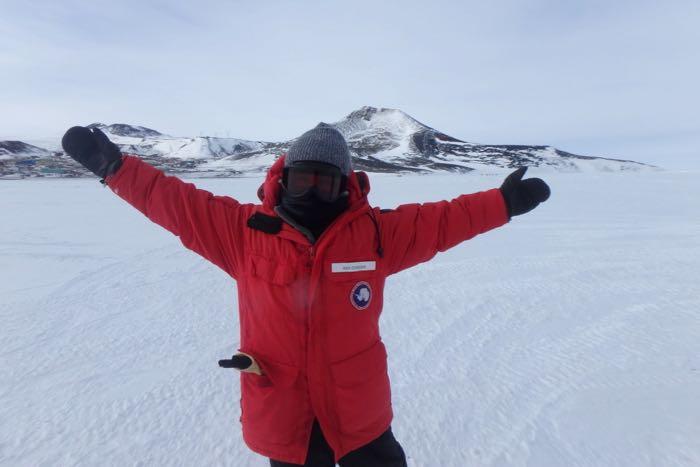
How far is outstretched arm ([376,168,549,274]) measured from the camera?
4.79ft

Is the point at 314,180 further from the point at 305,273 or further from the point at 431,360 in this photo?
the point at 431,360

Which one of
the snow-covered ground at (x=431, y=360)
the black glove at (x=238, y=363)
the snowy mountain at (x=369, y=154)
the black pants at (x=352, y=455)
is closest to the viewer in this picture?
the black glove at (x=238, y=363)

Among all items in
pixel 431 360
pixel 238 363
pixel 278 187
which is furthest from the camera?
pixel 431 360

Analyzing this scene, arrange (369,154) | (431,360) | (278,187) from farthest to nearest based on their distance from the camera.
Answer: (369,154) < (431,360) < (278,187)

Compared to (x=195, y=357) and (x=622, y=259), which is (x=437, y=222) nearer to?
(x=195, y=357)

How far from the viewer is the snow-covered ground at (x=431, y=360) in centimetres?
224

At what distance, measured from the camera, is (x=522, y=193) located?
1555mm

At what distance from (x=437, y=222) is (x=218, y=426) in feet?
5.63

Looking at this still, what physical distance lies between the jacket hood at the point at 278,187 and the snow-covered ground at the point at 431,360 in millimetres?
1413

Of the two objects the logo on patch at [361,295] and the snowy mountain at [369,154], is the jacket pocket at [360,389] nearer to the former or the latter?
the logo on patch at [361,295]

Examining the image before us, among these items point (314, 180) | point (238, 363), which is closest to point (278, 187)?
point (314, 180)

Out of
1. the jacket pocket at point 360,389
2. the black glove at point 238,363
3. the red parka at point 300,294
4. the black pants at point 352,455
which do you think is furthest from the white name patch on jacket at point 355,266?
the black pants at point 352,455

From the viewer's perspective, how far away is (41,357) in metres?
3.07

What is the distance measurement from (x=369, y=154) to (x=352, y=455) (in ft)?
233
